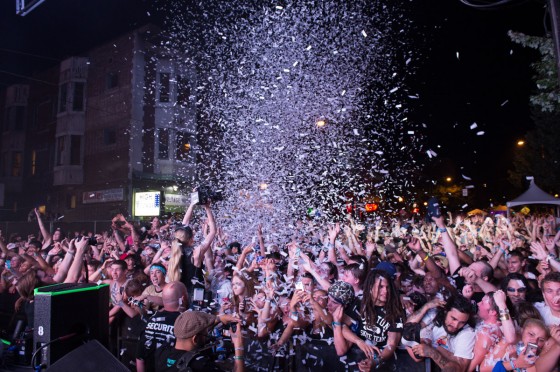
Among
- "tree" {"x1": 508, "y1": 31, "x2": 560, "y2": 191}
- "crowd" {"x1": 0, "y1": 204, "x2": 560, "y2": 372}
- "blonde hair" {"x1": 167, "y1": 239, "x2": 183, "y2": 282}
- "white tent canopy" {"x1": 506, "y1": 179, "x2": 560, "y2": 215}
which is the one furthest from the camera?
"tree" {"x1": 508, "y1": 31, "x2": 560, "y2": 191}

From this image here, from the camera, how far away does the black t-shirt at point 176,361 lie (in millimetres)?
3022

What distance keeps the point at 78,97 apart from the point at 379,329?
28.2 metres

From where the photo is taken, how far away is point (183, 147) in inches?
1100

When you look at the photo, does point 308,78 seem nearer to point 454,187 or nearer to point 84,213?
point 84,213

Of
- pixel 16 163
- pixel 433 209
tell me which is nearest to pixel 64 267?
pixel 433 209

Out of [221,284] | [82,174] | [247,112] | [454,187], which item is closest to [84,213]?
[82,174]

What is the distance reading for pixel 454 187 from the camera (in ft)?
149

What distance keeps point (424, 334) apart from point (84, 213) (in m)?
26.4

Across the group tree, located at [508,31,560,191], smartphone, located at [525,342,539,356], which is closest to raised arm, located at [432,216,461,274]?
smartphone, located at [525,342,539,356]

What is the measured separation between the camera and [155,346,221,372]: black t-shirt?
302 centimetres

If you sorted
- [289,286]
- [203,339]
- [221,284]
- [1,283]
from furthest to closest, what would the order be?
[1,283]
[221,284]
[289,286]
[203,339]

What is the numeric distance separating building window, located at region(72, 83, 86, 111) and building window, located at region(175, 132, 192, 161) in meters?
6.48

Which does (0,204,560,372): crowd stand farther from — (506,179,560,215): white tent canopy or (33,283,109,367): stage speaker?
(506,179,560,215): white tent canopy

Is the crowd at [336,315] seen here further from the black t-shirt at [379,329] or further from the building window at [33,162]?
the building window at [33,162]
